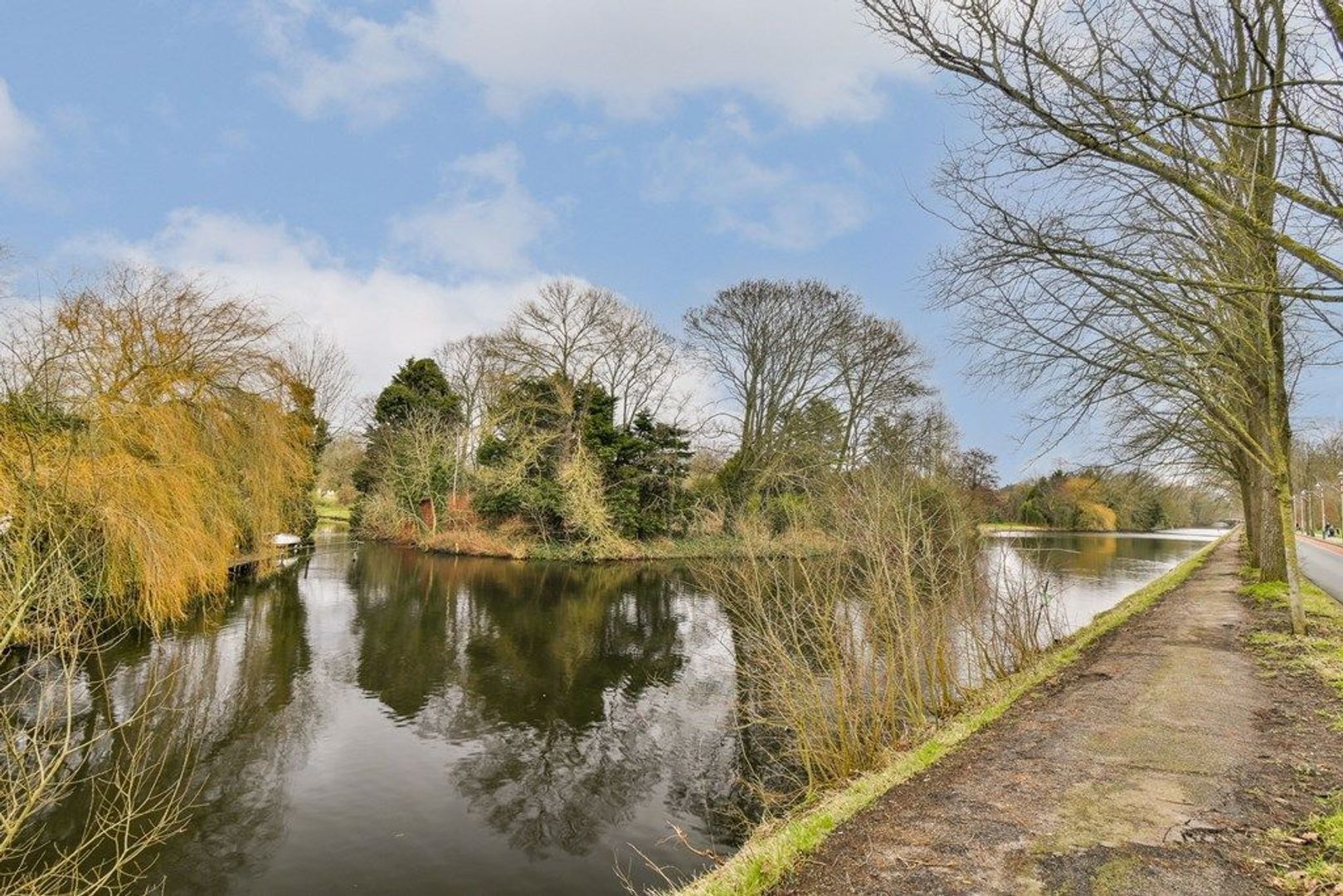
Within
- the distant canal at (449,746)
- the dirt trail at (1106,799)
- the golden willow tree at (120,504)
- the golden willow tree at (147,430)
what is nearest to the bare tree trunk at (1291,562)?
the dirt trail at (1106,799)

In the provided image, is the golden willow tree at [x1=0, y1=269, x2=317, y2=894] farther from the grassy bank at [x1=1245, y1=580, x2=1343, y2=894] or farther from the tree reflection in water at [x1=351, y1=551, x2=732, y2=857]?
the grassy bank at [x1=1245, y1=580, x2=1343, y2=894]

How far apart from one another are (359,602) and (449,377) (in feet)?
80.0

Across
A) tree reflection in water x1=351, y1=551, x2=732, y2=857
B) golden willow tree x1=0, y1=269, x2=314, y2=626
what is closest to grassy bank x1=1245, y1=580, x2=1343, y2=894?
tree reflection in water x1=351, y1=551, x2=732, y2=857

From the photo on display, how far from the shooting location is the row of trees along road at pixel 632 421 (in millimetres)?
28422

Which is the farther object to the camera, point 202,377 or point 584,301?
point 584,301

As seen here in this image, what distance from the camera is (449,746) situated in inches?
335

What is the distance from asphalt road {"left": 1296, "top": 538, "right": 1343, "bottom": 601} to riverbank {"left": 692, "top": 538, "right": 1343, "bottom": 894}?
24.7 feet

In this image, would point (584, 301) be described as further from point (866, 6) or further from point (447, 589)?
point (866, 6)

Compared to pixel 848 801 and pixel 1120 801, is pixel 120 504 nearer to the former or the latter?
pixel 848 801

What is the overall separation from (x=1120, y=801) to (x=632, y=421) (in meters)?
27.7

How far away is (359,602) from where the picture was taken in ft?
57.8

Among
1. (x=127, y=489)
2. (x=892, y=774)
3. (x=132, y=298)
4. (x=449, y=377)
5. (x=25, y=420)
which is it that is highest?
(x=449, y=377)

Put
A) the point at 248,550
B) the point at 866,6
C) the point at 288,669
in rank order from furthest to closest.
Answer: the point at 248,550, the point at 288,669, the point at 866,6

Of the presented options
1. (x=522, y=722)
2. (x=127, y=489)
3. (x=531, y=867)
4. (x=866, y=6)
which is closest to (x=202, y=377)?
(x=127, y=489)
